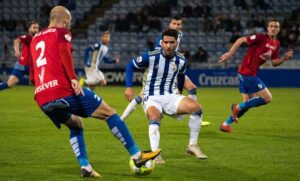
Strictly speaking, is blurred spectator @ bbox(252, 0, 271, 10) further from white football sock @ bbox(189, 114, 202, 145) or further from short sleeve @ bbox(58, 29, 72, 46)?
short sleeve @ bbox(58, 29, 72, 46)

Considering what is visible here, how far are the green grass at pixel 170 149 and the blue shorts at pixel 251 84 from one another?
2.61 feet

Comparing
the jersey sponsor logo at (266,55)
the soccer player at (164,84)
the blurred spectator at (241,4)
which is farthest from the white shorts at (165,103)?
the blurred spectator at (241,4)

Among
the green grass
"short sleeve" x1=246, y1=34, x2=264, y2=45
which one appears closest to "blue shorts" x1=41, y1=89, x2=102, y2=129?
the green grass

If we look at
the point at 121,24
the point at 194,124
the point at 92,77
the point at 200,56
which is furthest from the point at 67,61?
the point at 121,24

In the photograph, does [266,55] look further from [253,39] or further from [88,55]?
[88,55]

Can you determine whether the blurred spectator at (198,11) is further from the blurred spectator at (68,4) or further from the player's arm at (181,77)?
the player's arm at (181,77)

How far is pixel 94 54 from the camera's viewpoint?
67.3ft

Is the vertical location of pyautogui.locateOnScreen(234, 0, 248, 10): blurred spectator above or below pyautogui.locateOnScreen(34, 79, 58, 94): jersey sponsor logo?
below

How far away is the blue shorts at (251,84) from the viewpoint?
13.2m

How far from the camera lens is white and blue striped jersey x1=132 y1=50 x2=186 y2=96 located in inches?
362

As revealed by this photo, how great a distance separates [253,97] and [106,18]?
64.8 ft

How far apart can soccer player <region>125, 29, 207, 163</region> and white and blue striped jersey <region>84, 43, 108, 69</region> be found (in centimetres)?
1116

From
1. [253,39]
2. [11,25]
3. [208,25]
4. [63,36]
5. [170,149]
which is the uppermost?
[63,36]

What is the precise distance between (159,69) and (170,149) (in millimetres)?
1703
